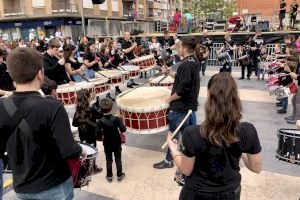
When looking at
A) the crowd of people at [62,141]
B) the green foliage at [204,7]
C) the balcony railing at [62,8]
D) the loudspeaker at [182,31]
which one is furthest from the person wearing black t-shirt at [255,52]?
the balcony railing at [62,8]

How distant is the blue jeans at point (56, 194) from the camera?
2.18 metres

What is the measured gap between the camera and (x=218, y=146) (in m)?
2.05

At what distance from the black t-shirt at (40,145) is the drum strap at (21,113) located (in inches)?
0.7

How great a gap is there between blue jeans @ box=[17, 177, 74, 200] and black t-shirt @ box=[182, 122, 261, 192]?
94 cm

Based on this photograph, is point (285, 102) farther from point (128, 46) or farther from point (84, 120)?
point (128, 46)

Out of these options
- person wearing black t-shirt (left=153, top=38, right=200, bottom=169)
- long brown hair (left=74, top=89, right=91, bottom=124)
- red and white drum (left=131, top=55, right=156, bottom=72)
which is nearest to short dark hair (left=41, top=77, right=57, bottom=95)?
long brown hair (left=74, top=89, right=91, bottom=124)

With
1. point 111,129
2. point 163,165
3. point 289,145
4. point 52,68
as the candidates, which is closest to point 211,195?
point 289,145

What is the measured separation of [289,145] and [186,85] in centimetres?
153

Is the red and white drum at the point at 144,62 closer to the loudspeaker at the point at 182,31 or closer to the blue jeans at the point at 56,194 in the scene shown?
the blue jeans at the point at 56,194

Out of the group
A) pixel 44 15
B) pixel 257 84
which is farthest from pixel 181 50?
pixel 44 15

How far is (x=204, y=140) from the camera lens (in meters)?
2.06

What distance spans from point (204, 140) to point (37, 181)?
1.20 m

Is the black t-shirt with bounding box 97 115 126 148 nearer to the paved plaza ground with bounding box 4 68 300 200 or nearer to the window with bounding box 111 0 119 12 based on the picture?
the paved plaza ground with bounding box 4 68 300 200

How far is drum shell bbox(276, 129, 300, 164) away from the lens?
11.1 ft
